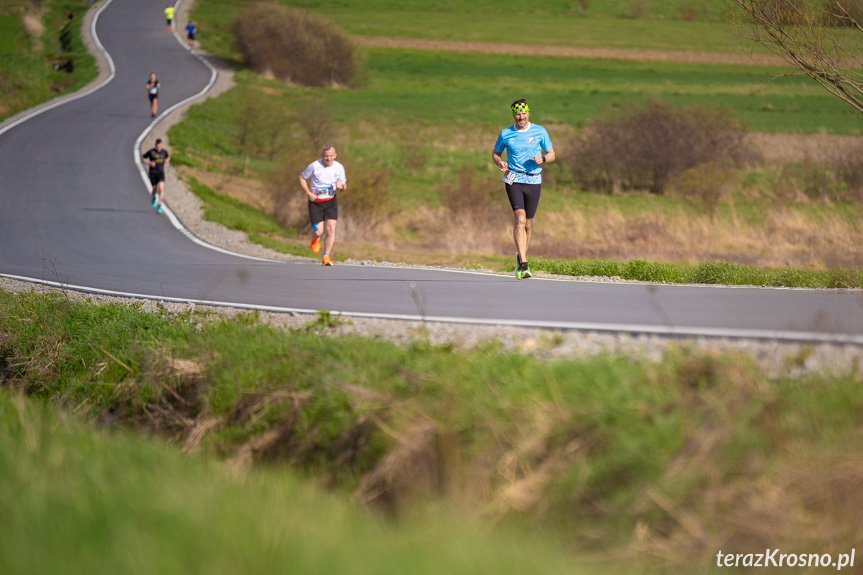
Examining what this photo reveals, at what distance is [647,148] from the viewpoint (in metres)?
34.1

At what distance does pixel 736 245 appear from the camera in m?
22.4

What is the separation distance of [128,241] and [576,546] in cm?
1654

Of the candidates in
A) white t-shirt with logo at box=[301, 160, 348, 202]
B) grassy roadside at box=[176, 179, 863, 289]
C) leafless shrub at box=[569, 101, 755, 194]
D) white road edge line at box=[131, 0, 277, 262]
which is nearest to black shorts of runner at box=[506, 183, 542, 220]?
grassy roadside at box=[176, 179, 863, 289]

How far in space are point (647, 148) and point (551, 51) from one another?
194 ft

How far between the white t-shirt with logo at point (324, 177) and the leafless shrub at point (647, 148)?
21.7 metres

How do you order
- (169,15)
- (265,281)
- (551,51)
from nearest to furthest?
1. (265,281)
2. (169,15)
3. (551,51)

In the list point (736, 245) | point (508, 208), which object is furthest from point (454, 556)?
point (508, 208)

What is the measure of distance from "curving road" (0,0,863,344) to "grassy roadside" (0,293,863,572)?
47.3 inches

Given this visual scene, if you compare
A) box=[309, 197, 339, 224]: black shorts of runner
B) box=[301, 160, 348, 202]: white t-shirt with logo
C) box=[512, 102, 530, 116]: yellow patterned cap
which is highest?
box=[512, 102, 530, 116]: yellow patterned cap

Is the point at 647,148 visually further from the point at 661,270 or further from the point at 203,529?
the point at 203,529

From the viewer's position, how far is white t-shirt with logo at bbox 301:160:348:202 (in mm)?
14289

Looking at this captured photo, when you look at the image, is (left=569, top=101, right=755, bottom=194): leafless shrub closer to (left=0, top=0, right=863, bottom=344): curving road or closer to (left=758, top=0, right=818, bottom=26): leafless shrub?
(left=0, top=0, right=863, bottom=344): curving road

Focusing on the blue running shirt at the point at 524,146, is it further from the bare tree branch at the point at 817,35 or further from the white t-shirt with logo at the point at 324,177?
the bare tree branch at the point at 817,35

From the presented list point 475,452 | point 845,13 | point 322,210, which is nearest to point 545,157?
point 322,210
